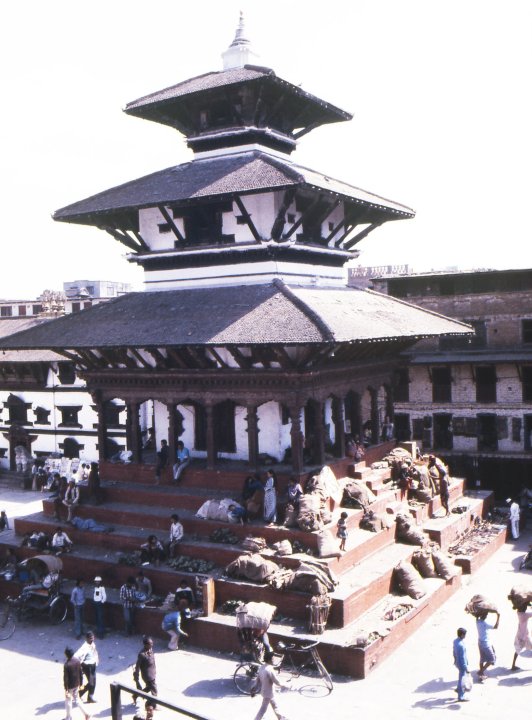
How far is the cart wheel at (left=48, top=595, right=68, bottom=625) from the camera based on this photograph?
15599 mm

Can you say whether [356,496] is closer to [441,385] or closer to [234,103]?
[234,103]

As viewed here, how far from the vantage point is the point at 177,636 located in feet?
45.8

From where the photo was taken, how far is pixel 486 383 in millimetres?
30656

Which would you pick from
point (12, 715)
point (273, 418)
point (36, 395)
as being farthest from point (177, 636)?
point (36, 395)

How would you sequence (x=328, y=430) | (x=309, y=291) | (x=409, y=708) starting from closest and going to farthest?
(x=409, y=708)
(x=309, y=291)
(x=328, y=430)

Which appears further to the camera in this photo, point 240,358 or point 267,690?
point 240,358

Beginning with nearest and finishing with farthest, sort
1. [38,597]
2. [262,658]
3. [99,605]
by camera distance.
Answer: [262,658] < [99,605] < [38,597]

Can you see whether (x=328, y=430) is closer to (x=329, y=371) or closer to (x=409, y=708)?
(x=329, y=371)

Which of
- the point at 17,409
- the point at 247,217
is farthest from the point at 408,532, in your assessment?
the point at 17,409

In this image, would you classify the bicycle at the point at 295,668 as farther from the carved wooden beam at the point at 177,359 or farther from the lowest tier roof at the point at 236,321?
the carved wooden beam at the point at 177,359

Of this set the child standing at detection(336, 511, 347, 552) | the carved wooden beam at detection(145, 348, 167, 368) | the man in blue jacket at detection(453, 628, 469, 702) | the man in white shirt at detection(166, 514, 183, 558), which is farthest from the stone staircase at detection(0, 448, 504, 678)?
the carved wooden beam at detection(145, 348, 167, 368)

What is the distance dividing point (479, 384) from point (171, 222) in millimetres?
17921

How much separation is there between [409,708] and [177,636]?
4.94 metres

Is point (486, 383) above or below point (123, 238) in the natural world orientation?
below
